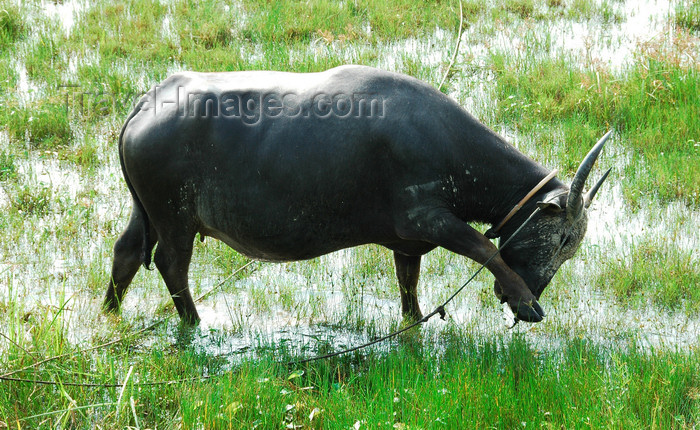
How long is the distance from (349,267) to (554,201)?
1.80m

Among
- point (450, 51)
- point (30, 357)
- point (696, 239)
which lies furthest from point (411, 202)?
point (450, 51)

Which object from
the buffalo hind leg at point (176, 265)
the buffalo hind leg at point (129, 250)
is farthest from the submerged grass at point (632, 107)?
the buffalo hind leg at point (129, 250)

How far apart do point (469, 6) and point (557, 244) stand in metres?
5.65

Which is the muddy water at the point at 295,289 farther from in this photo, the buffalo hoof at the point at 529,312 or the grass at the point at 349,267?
the buffalo hoof at the point at 529,312

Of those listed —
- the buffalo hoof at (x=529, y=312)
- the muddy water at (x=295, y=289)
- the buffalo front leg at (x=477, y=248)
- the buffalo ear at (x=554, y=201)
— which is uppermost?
the buffalo ear at (x=554, y=201)

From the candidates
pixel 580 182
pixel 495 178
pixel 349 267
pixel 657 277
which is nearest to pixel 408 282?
pixel 349 267

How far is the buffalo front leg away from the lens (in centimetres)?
401

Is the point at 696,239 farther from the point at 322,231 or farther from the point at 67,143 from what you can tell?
the point at 67,143

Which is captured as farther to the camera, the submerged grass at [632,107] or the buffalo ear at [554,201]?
the submerged grass at [632,107]

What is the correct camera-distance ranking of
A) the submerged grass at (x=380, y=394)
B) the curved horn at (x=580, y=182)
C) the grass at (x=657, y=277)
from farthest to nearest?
the grass at (x=657, y=277) < the curved horn at (x=580, y=182) < the submerged grass at (x=380, y=394)

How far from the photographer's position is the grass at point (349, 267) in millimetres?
3604

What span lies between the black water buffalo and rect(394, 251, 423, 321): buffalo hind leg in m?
0.41

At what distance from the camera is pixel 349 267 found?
5422 millimetres

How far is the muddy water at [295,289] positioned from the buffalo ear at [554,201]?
84 cm
